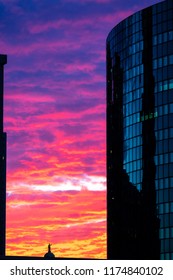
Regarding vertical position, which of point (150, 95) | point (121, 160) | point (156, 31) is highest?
point (156, 31)

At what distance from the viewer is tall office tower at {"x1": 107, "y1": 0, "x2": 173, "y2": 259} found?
17575 centimetres

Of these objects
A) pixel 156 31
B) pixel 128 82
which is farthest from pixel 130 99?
pixel 156 31

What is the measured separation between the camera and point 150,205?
178 meters

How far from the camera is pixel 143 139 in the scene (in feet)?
593

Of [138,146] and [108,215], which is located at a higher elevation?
[138,146]

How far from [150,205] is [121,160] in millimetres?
16871

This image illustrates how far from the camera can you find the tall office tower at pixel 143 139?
577 ft

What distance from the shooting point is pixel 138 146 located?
18275 centimetres
